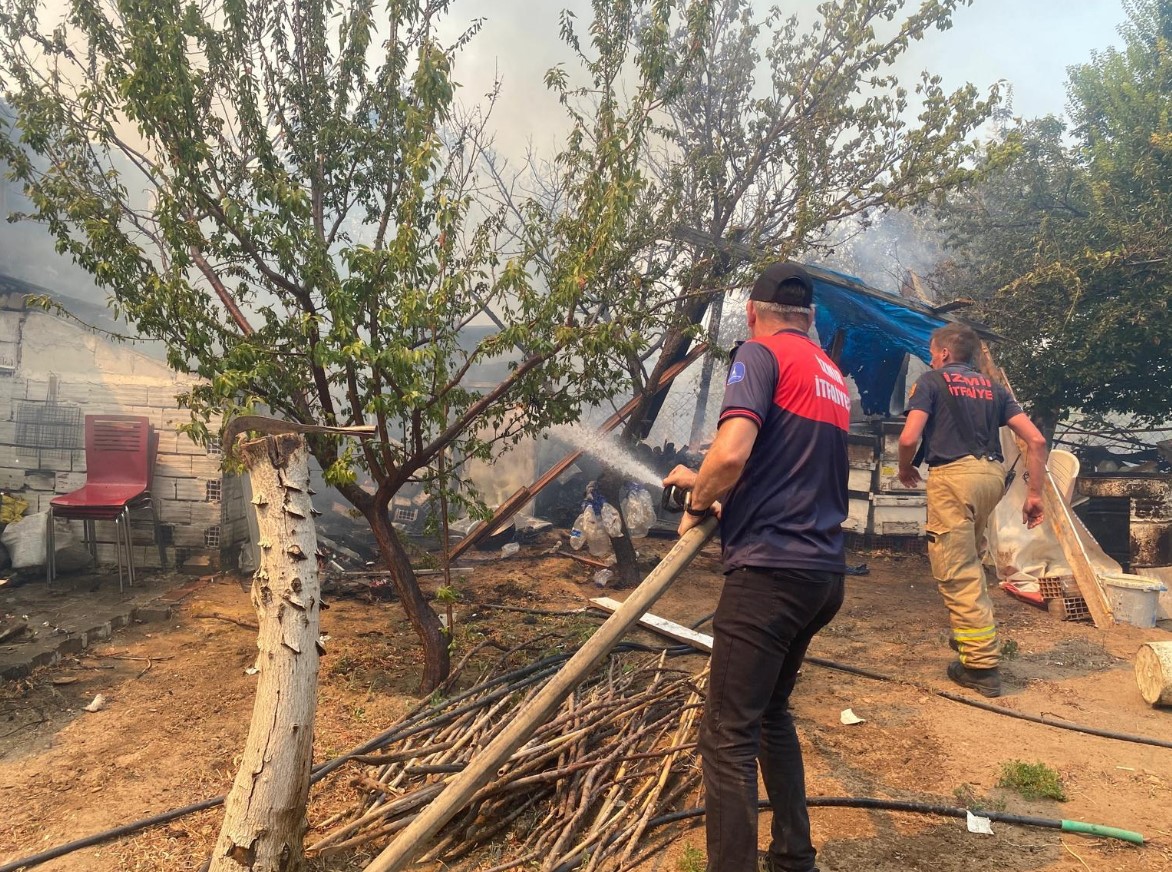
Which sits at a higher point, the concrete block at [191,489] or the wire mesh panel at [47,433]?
the wire mesh panel at [47,433]

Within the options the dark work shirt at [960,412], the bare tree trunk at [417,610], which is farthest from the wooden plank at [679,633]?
the dark work shirt at [960,412]

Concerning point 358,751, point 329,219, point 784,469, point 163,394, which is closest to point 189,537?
point 163,394

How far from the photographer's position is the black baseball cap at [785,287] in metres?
2.82

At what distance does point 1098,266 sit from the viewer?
9.14 meters

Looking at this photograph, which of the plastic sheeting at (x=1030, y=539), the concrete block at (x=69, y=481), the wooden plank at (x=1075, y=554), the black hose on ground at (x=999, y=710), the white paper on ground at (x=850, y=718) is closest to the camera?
the black hose on ground at (x=999, y=710)

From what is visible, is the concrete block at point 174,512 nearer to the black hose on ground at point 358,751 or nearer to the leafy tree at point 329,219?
the leafy tree at point 329,219

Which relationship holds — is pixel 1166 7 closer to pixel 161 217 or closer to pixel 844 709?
pixel 844 709

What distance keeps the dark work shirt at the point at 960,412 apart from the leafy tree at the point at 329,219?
7.86ft

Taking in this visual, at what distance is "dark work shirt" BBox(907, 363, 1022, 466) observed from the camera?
16.7 ft

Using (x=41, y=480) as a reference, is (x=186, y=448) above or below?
above

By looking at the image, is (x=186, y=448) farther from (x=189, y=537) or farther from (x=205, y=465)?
(x=189, y=537)

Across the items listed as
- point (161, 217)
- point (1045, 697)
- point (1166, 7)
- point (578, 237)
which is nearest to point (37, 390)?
point (161, 217)

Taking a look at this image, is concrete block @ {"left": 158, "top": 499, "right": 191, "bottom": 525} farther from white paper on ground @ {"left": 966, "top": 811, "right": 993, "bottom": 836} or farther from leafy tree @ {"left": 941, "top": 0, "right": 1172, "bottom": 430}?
leafy tree @ {"left": 941, "top": 0, "right": 1172, "bottom": 430}

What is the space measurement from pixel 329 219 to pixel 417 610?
3.41m
